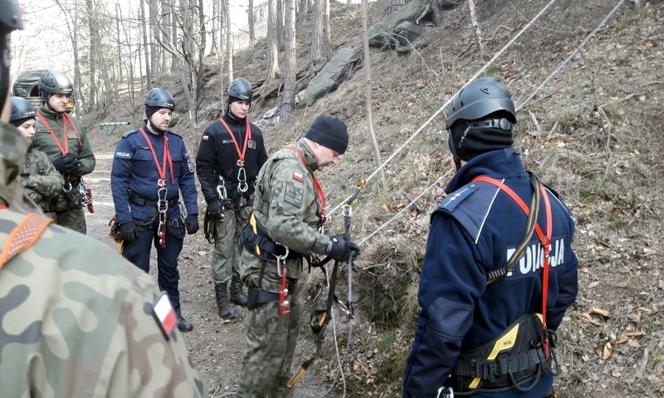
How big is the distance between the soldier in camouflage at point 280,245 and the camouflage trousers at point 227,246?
224 centimetres

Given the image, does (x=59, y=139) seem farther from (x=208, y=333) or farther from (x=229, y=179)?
(x=208, y=333)

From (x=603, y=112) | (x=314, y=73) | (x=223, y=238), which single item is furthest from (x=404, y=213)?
(x=314, y=73)

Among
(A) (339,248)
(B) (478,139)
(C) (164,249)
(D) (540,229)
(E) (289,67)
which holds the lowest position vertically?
(E) (289,67)

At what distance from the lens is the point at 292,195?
3.63m

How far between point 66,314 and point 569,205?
17.7ft

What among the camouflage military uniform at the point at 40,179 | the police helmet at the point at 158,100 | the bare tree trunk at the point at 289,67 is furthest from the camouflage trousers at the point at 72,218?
the bare tree trunk at the point at 289,67

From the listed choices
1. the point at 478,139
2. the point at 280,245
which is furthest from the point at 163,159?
the point at 478,139

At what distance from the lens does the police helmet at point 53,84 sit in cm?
553

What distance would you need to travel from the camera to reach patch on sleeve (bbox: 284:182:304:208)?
3.62 m

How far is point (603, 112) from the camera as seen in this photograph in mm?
6066

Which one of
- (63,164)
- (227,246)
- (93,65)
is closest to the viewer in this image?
(63,164)

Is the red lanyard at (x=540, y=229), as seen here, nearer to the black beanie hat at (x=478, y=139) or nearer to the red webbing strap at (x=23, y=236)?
the black beanie hat at (x=478, y=139)

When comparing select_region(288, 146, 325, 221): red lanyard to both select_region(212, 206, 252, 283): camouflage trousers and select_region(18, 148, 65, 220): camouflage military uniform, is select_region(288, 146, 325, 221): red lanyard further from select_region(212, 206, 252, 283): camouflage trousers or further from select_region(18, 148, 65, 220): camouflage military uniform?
select_region(18, 148, 65, 220): camouflage military uniform

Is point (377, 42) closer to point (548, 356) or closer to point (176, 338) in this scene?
point (548, 356)
